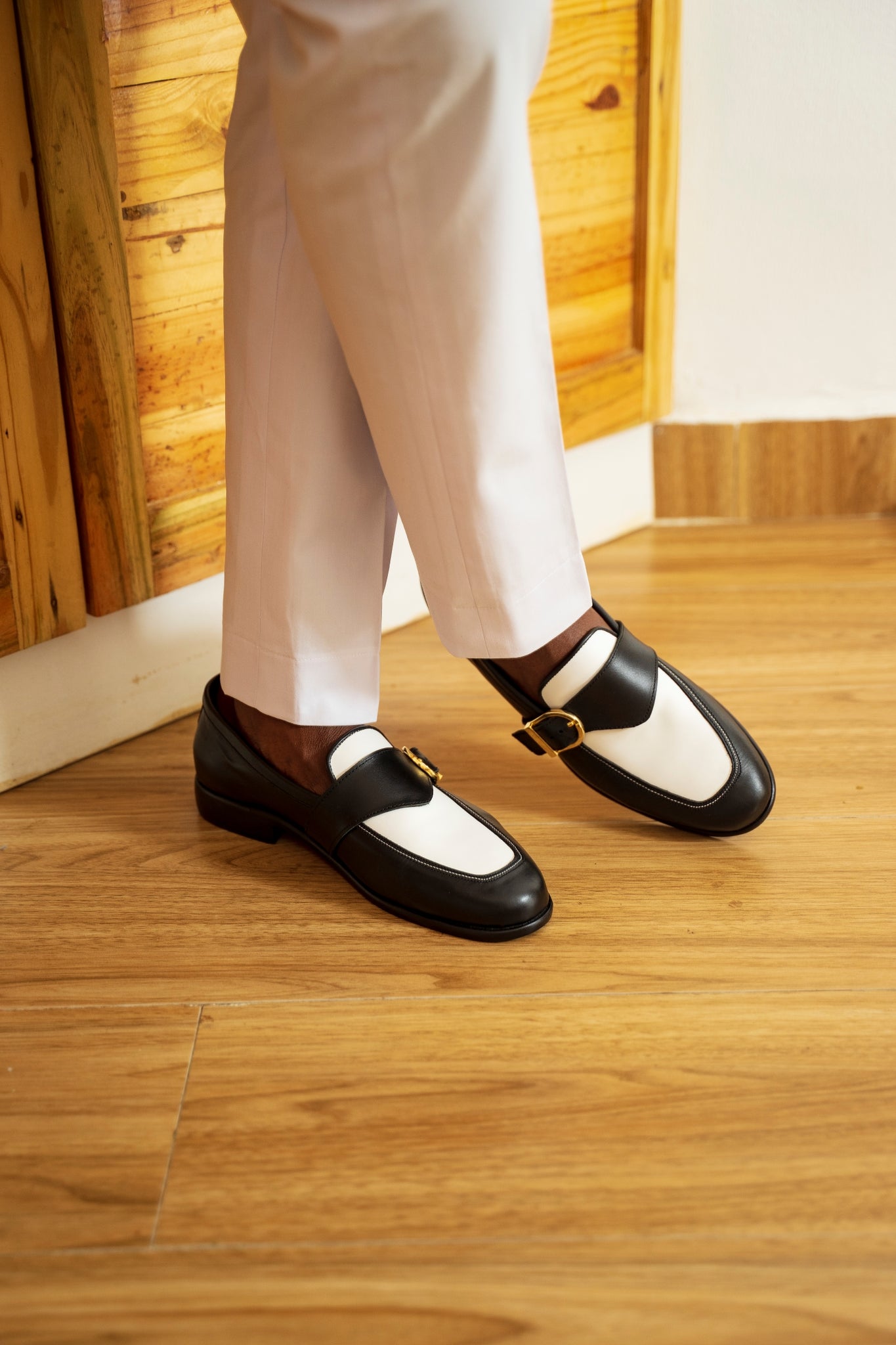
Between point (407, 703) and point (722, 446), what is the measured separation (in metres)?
0.60

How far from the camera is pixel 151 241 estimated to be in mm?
846

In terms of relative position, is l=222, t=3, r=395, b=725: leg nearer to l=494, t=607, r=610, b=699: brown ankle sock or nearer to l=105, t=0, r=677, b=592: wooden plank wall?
l=494, t=607, r=610, b=699: brown ankle sock

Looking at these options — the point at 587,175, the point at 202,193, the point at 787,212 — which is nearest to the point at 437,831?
the point at 202,193

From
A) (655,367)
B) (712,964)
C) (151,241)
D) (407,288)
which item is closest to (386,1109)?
(712,964)

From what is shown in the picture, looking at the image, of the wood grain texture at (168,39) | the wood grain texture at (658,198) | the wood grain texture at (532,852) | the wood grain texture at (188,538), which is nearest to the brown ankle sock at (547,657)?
the wood grain texture at (532,852)

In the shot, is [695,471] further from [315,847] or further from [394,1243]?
[394,1243]

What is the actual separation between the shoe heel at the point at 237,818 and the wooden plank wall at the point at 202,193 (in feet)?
0.71

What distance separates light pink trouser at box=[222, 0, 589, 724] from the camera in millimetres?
517

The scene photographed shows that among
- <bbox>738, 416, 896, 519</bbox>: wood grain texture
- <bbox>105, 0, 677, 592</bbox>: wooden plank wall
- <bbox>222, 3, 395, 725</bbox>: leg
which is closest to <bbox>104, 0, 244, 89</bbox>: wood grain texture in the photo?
<bbox>105, 0, 677, 592</bbox>: wooden plank wall

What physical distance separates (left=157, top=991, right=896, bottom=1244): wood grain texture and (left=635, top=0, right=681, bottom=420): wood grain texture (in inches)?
34.0

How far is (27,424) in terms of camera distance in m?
0.79

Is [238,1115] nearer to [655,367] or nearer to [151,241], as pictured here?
[151,241]

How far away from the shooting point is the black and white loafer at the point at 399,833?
65 centimetres

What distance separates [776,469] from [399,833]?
0.86m
